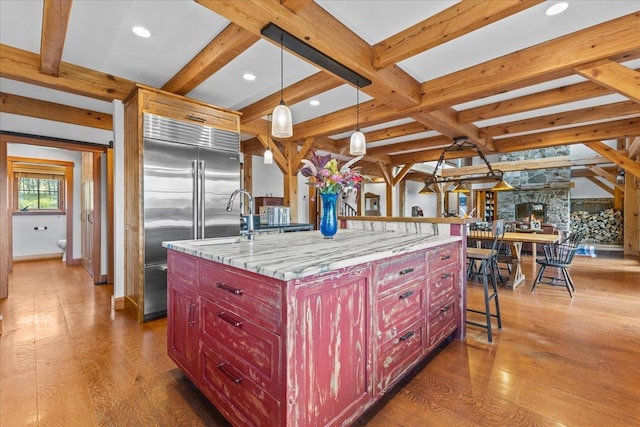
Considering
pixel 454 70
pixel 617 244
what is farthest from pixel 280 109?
pixel 617 244

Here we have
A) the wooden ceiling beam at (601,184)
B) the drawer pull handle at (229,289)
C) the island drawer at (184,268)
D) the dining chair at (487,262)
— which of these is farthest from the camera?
the wooden ceiling beam at (601,184)

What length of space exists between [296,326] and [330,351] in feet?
0.88

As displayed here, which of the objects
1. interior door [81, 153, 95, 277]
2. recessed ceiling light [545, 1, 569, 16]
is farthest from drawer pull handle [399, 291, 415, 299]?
interior door [81, 153, 95, 277]

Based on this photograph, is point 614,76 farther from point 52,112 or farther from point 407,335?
point 52,112

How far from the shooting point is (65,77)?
286cm

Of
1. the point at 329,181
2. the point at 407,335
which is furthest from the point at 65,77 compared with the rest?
the point at 407,335

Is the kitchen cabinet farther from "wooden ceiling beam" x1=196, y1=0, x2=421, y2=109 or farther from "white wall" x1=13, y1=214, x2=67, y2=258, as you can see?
"white wall" x1=13, y1=214, x2=67, y2=258

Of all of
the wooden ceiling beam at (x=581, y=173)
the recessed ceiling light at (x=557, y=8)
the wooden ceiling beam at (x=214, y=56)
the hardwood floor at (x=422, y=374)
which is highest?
the recessed ceiling light at (x=557, y=8)

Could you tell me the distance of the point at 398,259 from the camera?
68.2 inches

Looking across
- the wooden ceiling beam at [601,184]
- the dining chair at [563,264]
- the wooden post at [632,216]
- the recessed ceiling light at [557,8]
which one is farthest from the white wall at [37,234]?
the wooden ceiling beam at [601,184]

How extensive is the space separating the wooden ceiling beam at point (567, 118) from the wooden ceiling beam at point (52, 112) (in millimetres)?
5938

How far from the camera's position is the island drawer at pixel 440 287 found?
2111 mm

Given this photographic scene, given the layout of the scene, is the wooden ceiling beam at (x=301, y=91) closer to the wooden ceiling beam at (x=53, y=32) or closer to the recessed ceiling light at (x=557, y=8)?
the recessed ceiling light at (x=557, y=8)

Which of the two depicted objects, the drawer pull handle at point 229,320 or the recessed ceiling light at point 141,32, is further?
the recessed ceiling light at point 141,32
